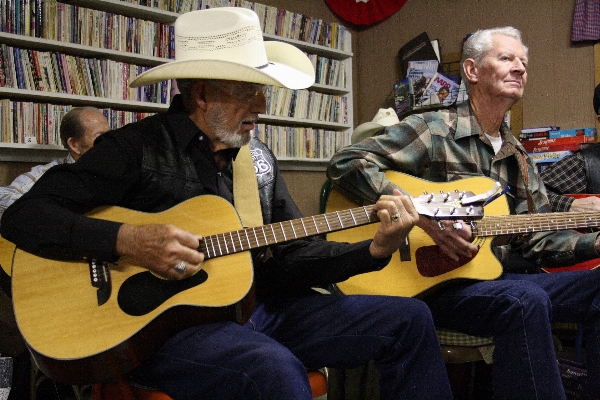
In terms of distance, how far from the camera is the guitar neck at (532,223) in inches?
75.1

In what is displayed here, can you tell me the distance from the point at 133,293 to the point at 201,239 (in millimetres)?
204

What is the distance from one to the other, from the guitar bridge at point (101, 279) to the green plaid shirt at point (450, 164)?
973 mm

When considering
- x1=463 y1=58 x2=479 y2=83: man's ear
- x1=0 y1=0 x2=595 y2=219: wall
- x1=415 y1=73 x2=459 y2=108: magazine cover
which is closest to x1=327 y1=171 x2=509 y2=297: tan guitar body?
x1=463 y1=58 x2=479 y2=83: man's ear

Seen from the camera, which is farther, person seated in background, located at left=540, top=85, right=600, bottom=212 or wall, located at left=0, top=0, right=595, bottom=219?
wall, located at left=0, top=0, right=595, bottom=219

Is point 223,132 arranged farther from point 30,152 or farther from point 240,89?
point 30,152

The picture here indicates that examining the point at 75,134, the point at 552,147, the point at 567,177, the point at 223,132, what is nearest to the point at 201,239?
the point at 223,132

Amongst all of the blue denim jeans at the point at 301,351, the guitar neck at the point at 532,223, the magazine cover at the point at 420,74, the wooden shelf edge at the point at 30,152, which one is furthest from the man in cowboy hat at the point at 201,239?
the magazine cover at the point at 420,74

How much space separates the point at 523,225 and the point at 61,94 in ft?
8.07

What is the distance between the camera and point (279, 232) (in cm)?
150

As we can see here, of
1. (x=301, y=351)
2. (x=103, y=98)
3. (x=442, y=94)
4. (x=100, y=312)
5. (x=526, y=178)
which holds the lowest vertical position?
(x=301, y=351)

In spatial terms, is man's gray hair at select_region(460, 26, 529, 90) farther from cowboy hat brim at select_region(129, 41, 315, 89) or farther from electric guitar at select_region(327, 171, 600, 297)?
cowboy hat brim at select_region(129, 41, 315, 89)

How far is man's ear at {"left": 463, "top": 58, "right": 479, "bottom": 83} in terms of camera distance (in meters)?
2.33

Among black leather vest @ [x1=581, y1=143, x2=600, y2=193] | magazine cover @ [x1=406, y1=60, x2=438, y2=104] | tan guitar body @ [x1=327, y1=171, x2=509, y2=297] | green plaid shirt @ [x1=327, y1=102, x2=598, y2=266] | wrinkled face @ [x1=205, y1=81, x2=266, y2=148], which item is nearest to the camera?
wrinkled face @ [x1=205, y1=81, x2=266, y2=148]

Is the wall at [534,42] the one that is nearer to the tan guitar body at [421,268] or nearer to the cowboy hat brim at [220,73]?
the tan guitar body at [421,268]
